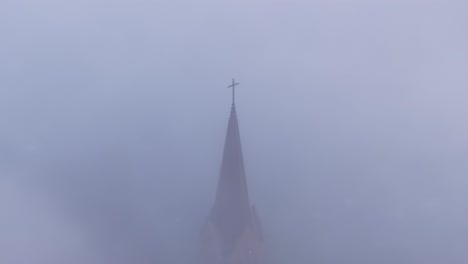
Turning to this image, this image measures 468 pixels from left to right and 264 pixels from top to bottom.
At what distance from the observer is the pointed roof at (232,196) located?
83.1ft

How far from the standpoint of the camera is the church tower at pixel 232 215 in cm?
2536

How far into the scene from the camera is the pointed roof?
83.1ft

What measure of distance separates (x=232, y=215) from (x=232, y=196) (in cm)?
69

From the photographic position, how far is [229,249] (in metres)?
25.5

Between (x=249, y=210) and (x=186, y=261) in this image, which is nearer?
(x=249, y=210)

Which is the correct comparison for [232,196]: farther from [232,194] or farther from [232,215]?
[232,215]

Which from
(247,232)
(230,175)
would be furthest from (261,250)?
(230,175)

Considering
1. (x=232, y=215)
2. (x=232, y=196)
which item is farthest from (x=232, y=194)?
(x=232, y=215)

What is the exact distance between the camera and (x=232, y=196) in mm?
25406

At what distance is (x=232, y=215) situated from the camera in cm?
2545

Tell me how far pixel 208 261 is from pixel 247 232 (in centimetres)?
204

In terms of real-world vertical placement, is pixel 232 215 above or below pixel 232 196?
below

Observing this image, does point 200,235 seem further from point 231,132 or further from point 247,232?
point 231,132

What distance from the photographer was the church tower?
998 inches
